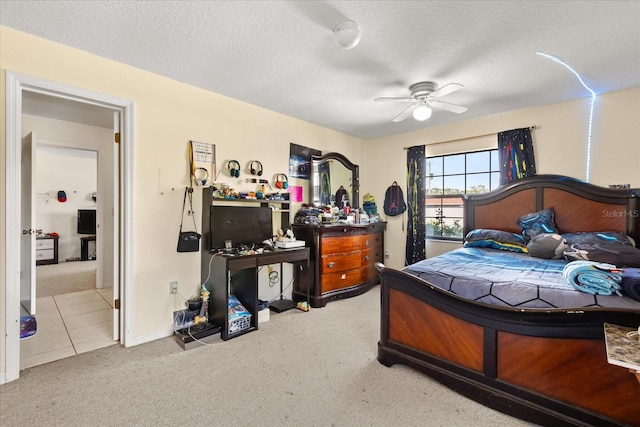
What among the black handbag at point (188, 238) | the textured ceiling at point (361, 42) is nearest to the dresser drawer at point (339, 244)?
the black handbag at point (188, 238)

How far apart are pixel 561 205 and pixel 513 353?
237 centimetres

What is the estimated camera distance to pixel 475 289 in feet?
5.91

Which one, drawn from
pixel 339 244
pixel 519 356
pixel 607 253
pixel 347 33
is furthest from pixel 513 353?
pixel 339 244

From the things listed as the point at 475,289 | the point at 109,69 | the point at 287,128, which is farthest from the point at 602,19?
the point at 109,69

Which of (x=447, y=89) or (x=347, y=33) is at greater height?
(x=347, y=33)

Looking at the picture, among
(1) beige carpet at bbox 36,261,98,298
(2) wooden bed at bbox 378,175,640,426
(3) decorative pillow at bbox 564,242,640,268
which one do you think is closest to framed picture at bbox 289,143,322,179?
(2) wooden bed at bbox 378,175,640,426

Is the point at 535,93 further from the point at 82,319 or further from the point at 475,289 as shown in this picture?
the point at 82,319

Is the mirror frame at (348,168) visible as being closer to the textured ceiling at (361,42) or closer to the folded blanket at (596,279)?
the textured ceiling at (361,42)

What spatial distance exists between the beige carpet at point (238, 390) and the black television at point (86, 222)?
5.56 metres

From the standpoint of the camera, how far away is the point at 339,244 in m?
3.83

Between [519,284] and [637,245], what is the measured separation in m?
2.11

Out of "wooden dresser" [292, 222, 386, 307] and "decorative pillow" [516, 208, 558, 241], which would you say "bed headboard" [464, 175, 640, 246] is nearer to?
"decorative pillow" [516, 208, 558, 241]

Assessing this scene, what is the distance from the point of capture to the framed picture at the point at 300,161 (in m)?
3.95

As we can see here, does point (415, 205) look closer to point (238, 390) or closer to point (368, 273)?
point (368, 273)
